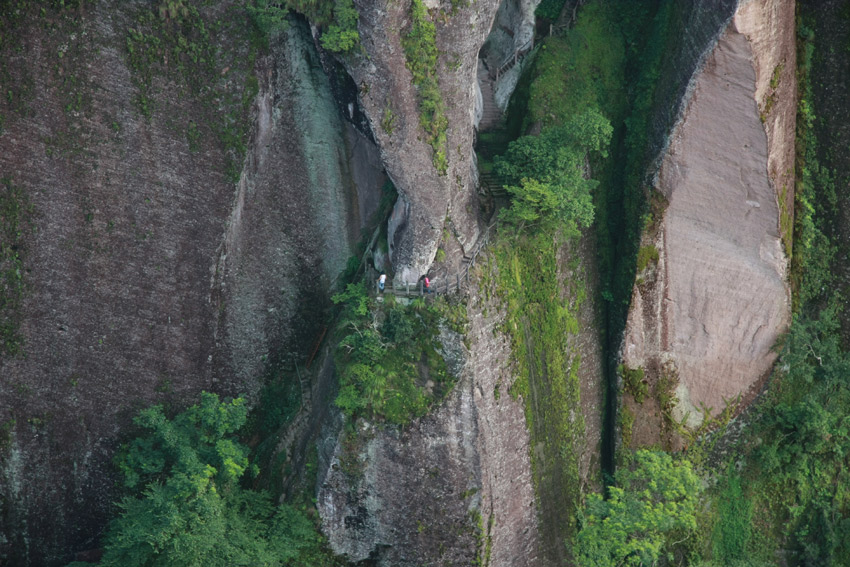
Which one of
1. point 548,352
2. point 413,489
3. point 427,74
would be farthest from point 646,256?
point 413,489

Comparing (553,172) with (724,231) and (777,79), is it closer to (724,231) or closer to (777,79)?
(724,231)

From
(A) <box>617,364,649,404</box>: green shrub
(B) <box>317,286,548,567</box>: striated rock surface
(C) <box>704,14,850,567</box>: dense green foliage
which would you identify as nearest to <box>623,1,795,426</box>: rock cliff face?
(A) <box>617,364,649,404</box>: green shrub

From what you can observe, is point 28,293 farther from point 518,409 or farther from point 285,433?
point 518,409

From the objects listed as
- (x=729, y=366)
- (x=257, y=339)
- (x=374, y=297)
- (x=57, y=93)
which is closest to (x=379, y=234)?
(x=374, y=297)

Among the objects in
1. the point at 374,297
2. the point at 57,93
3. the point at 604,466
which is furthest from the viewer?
the point at 604,466

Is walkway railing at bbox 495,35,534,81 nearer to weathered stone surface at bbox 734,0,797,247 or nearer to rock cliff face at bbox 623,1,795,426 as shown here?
rock cliff face at bbox 623,1,795,426

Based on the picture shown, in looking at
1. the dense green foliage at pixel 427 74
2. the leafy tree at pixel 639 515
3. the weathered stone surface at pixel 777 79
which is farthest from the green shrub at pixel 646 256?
the dense green foliage at pixel 427 74

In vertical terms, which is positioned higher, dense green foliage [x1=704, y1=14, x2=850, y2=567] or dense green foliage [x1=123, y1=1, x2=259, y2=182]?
dense green foliage [x1=123, y1=1, x2=259, y2=182]
